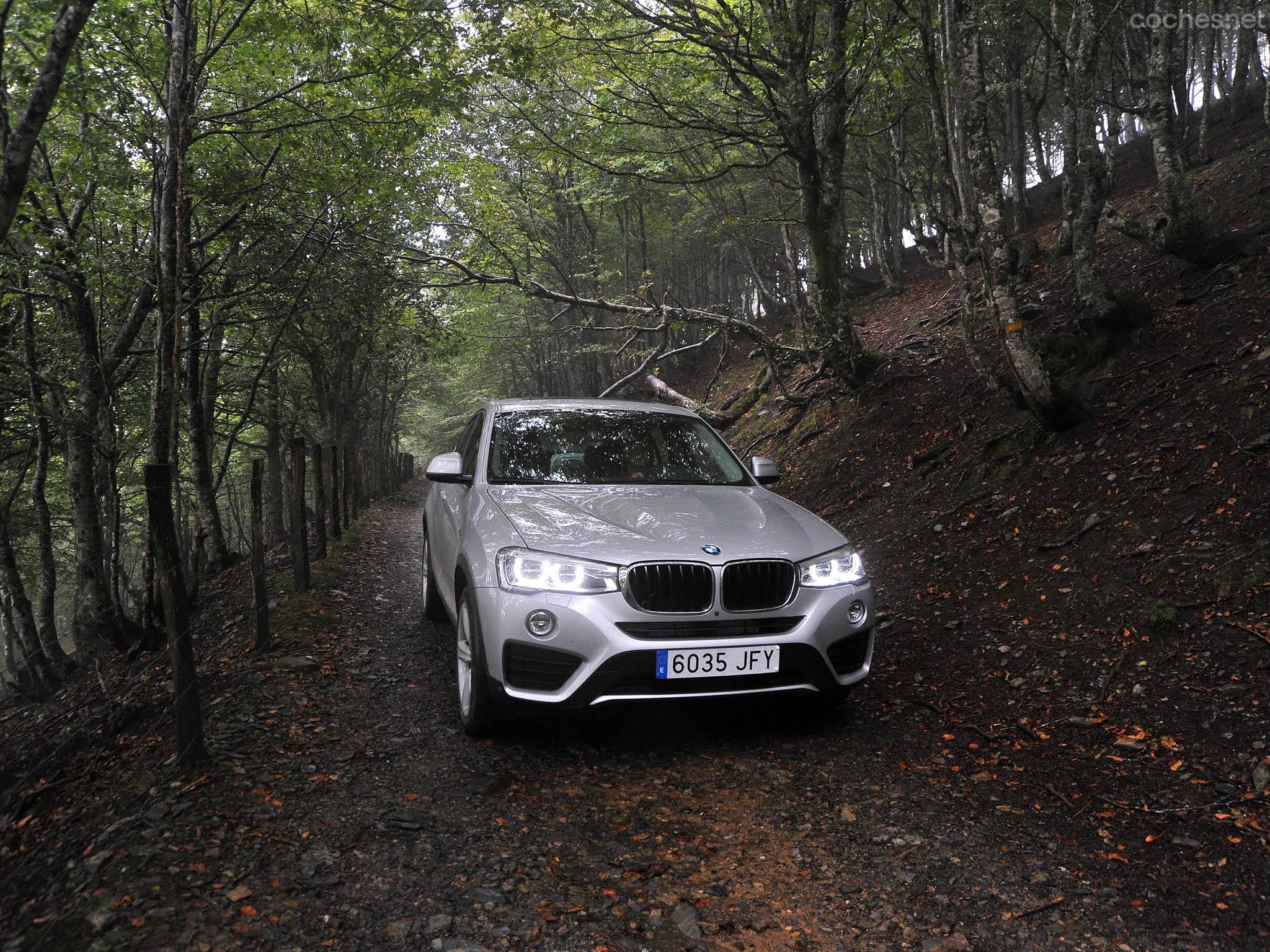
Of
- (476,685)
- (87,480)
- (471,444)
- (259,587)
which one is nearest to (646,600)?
(476,685)

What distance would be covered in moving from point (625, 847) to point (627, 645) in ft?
2.63

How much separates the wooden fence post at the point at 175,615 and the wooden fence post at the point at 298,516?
10.6 ft

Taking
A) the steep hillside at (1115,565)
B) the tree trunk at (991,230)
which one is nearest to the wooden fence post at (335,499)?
the steep hillside at (1115,565)

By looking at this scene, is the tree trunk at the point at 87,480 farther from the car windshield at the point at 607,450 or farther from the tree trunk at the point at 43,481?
the car windshield at the point at 607,450

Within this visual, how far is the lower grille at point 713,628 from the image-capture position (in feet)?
11.0

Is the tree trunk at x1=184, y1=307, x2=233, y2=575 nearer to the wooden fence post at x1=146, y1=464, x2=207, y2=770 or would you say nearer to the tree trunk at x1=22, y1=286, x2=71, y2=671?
the tree trunk at x1=22, y1=286, x2=71, y2=671

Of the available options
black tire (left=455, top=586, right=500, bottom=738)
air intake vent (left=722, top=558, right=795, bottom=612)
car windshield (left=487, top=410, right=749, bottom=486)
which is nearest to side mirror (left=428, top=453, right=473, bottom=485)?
car windshield (left=487, top=410, right=749, bottom=486)

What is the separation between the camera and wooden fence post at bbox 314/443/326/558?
7848 mm

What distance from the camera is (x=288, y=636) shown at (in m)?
5.72

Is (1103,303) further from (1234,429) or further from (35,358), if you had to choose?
(35,358)

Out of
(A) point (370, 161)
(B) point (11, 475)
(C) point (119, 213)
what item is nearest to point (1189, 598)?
(A) point (370, 161)

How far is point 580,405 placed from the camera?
17.2ft

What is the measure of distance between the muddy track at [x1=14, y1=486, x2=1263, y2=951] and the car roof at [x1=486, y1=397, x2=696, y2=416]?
2.13 m

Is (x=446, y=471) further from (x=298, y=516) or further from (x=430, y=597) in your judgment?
(x=298, y=516)
